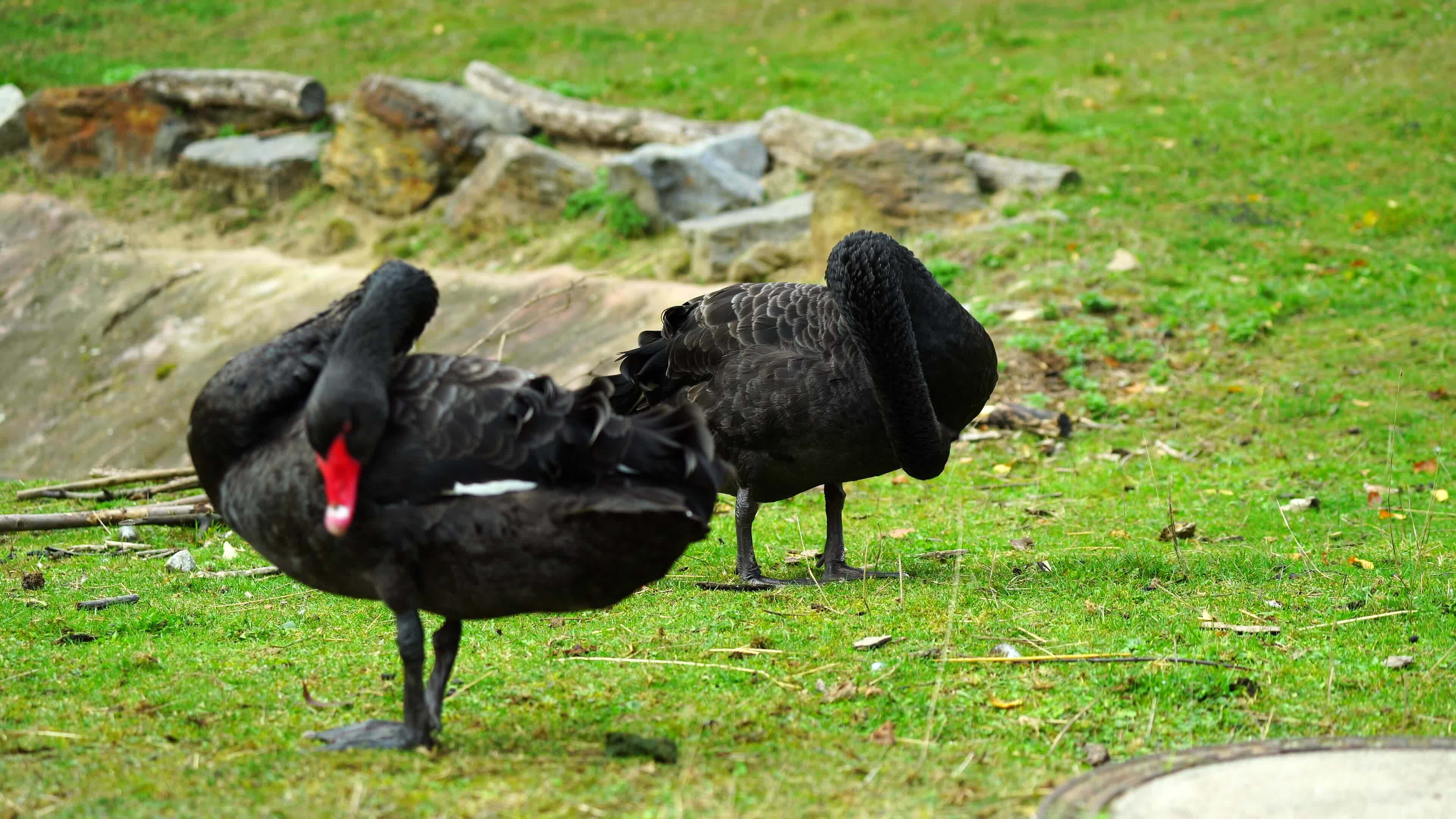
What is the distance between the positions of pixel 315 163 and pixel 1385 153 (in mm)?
14278

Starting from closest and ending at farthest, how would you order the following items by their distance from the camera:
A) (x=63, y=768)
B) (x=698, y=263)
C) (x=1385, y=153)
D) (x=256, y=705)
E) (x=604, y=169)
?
1. (x=63, y=768)
2. (x=256, y=705)
3. (x=698, y=263)
4. (x=1385, y=153)
5. (x=604, y=169)

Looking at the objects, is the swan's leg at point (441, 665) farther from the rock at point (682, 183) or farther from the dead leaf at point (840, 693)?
the rock at point (682, 183)

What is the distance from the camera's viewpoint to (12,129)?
2056 centimetres

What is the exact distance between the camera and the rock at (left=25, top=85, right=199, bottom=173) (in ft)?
65.0

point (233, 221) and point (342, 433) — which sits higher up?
point (342, 433)

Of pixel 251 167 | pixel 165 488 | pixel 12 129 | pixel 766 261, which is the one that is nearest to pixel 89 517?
pixel 165 488

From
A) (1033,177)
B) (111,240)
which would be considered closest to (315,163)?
(111,240)

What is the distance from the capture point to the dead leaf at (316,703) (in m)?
4.41

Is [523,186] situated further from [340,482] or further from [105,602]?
[340,482]

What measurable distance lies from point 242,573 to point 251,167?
1324cm

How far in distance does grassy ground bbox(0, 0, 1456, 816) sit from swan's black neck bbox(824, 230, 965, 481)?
0.75 metres

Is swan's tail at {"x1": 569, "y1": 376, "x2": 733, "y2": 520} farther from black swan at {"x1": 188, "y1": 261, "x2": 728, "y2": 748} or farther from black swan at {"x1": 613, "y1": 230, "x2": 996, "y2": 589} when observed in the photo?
black swan at {"x1": 613, "y1": 230, "x2": 996, "y2": 589}

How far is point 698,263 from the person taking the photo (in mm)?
13906

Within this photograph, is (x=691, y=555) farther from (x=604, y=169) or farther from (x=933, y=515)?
(x=604, y=169)
